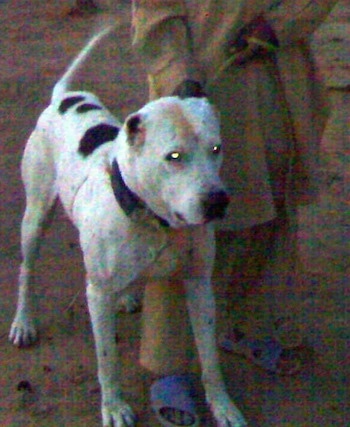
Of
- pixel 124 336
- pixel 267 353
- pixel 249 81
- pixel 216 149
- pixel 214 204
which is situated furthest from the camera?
pixel 124 336

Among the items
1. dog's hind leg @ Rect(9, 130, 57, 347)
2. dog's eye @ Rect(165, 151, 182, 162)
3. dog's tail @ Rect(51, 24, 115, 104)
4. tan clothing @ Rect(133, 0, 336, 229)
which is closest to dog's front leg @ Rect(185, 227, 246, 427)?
tan clothing @ Rect(133, 0, 336, 229)

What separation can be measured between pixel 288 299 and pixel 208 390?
0.72 metres

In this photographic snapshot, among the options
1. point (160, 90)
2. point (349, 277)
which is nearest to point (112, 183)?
point (160, 90)

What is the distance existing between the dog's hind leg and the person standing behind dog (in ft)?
2.48

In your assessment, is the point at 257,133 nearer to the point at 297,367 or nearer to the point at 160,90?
the point at 160,90

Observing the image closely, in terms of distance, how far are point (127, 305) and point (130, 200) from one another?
155 cm

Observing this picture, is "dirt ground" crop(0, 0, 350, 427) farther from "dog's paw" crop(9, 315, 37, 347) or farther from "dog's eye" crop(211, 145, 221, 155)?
"dog's eye" crop(211, 145, 221, 155)

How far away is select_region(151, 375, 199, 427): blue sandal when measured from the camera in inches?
153

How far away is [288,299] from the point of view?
14.5 ft

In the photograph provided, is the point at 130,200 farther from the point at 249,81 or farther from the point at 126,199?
the point at 249,81

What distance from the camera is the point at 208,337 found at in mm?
3855

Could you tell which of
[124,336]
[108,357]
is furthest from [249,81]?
[124,336]

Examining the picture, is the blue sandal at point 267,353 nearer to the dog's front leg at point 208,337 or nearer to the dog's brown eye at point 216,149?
the dog's front leg at point 208,337

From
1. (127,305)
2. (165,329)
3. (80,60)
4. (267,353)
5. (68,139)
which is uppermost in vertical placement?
(80,60)
